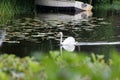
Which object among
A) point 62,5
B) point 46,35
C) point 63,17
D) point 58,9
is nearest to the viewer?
point 46,35

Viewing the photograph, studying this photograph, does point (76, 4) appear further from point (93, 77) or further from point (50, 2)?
point (93, 77)

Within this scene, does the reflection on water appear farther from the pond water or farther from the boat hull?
the pond water

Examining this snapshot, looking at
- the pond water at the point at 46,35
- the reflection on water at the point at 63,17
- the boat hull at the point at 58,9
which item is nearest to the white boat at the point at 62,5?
the boat hull at the point at 58,9


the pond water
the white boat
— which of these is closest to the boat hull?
the white boat

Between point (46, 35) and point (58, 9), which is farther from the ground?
point (58, 9)

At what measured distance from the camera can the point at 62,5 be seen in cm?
3319

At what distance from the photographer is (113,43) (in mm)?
16000

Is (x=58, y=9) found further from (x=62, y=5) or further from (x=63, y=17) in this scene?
(x=63, y=17)

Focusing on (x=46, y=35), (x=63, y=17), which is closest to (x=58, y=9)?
(x=63, y=17)

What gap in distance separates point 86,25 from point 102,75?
2114 centimetres

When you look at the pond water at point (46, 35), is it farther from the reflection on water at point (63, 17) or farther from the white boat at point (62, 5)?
the white boat at point (62, 5)

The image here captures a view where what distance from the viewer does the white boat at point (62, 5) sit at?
32750mm

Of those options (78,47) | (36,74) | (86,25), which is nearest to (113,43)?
(78,47)

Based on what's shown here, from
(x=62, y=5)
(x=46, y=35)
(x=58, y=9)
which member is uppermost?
(x=62, y=5)
